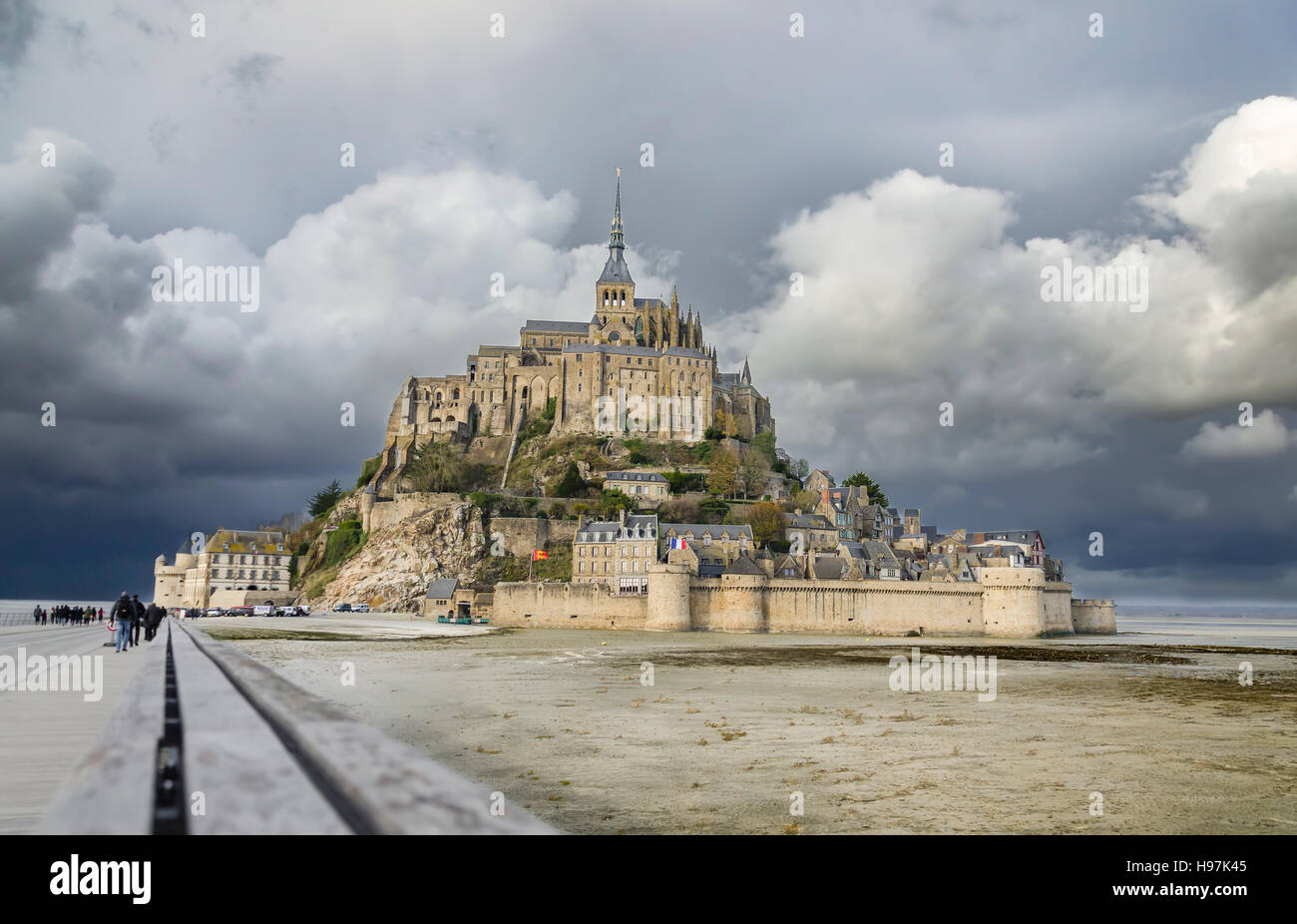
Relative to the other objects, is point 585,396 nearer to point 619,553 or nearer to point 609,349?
point 609,349

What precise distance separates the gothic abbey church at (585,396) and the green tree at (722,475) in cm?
874

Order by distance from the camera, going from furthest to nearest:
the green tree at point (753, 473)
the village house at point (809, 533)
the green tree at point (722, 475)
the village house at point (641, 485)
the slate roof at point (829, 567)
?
the green tree at point (753, 473) < the green tree at point (722, 475) < the village house at point (641, 485) < the village house at point (809, 533) < the slate roof at point (829, 567)

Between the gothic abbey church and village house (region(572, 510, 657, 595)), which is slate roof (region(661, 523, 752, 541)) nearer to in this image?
village house (region(572, 510, 657, 595))

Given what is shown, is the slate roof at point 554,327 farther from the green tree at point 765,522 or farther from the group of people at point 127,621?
the group of people at point 127,621

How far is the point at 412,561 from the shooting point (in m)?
73.2

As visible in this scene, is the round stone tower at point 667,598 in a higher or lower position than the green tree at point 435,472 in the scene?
lower

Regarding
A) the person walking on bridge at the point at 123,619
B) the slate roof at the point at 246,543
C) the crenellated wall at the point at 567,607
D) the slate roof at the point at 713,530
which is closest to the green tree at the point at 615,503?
the slate roof at the point at 713,530

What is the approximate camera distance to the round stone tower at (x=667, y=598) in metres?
55.6

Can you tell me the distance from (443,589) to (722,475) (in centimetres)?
2883

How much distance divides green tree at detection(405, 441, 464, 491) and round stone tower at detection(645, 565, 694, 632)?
34.7 meters

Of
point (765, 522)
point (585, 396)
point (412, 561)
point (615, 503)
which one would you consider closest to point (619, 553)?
point (615, 503)

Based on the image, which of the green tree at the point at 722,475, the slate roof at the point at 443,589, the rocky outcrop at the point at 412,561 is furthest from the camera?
the green tree at the point at 722,475
